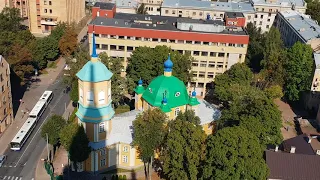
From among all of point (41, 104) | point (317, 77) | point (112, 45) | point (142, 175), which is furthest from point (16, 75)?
point (317, 77)

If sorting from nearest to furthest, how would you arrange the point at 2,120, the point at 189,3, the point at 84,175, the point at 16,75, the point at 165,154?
the point at 165,154
the point at 84,175
the point at 2,120
the point at 16,75
the point at 189,3

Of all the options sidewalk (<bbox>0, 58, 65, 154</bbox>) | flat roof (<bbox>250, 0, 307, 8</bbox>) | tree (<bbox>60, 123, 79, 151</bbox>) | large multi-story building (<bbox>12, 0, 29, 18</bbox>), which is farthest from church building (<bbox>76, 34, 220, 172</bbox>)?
large multi-story building (<bbox>12, 0, 29, 18</bbox>)

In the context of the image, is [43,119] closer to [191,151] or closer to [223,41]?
[191,151]

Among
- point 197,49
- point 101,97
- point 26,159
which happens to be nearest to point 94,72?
point 101,97

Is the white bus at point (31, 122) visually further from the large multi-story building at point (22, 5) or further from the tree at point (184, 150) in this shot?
the large multi-story building at point (22, 5)

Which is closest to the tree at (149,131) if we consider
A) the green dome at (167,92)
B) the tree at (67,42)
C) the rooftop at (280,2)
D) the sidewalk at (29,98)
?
the green dome at (167,92)

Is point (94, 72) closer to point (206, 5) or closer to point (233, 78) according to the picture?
point (233, 78)
